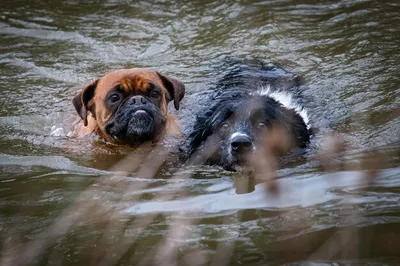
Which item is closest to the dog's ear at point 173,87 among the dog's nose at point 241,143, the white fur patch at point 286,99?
the white fur patch at point 286,99

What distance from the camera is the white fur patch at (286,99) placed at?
20.7 ft

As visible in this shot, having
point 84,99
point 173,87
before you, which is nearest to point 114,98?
point 84,99

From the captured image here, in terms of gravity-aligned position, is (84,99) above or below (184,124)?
above

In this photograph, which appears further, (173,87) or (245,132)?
(173,87)

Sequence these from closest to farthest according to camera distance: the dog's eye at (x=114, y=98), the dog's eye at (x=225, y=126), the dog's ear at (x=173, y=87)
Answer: the dog's eye at (x=225, y=126) → the dog's eye at (x=114, y=98) → the dog's ear at (x=173, y=87)

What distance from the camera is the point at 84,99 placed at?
6.59m

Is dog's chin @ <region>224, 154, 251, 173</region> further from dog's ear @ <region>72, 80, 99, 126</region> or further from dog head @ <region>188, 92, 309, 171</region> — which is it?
dog's ear @ <region>72, 80, 99, 126</region>

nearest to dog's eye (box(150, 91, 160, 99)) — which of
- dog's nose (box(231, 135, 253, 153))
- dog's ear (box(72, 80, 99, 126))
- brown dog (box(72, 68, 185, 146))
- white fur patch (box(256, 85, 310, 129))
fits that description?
brown dog (box(72, 68, 185, 146))

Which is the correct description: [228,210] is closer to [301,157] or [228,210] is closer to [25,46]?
[301,157]

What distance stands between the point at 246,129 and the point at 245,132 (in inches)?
2.6

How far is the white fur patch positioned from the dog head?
7.5 inches

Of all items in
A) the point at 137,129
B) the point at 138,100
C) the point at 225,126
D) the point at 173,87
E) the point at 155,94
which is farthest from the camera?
the point at 173,87

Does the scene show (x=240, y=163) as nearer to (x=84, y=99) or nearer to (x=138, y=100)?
(x=138, y=100)

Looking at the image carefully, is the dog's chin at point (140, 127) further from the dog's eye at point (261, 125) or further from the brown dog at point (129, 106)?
the dog's eye at point (261, 125)
